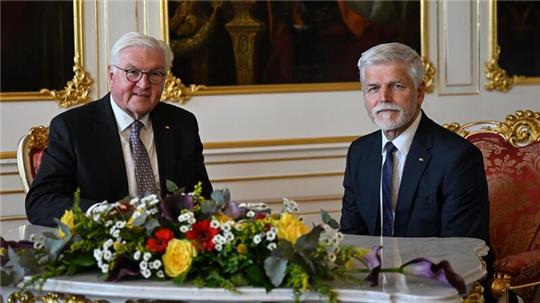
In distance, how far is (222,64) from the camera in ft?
18.2

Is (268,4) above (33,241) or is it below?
above

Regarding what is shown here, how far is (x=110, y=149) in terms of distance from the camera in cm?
386

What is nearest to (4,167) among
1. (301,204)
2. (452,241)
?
(301,204)

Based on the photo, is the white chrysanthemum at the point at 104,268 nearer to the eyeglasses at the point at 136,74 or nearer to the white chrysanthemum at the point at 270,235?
the white chrysanthemum at the point at 270,235

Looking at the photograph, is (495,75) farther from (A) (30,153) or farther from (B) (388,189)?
(A) (30,153)

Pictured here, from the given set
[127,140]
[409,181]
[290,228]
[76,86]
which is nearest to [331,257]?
[290,228]

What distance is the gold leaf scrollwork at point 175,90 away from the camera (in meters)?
5.40

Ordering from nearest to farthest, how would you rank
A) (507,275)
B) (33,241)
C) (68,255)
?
(68,255) → (33,241) → (507,275)

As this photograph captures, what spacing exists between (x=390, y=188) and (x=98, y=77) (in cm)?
231

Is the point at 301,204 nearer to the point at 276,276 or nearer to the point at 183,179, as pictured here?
the point at 183,179

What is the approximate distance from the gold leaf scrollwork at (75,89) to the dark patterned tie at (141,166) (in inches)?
53.5

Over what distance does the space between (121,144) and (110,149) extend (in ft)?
0.23

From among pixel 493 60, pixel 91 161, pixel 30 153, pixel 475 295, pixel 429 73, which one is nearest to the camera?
pixel 475 295

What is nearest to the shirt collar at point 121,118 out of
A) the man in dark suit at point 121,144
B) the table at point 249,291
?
the man in dark suit at point 121,144
